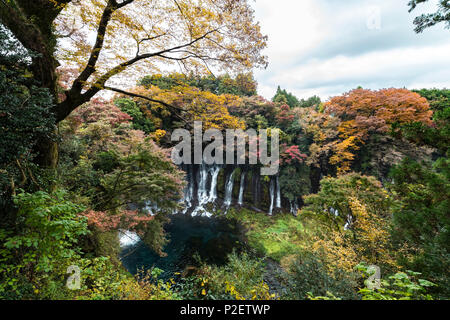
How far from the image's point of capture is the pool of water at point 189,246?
8953 mm

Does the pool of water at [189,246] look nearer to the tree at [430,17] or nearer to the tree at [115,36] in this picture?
the tree at [115,36]

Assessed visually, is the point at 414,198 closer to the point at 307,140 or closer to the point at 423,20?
the point at 423,20

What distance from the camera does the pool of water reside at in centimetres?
895

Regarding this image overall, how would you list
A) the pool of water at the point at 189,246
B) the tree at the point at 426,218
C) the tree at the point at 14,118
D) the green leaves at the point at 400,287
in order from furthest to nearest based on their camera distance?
the pool of water at the point at 189,246
the tree at the point at 426,218
the tree at the point at 14,118
the green leaves at the point at 400,287

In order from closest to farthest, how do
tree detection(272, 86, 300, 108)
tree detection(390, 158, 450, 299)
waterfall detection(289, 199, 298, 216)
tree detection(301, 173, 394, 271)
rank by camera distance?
1. tree detection(390, 158, 450, 299)
2. tree detection(301, 173, 394, 271)
3. waterfall detection(289, 199, 298, 216)
4. tree detection(272, 86, 300, 108)

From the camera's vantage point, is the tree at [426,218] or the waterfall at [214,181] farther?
the waterfall at [214,181]

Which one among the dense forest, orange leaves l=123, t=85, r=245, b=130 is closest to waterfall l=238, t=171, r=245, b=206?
the dense forest

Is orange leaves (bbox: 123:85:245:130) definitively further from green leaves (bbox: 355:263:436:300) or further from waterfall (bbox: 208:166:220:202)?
waterfall (bbox: 208:166:220:202)

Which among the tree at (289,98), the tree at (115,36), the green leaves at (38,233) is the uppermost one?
the tree at (289,98)

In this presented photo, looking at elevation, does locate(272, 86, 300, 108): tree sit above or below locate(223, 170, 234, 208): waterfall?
above

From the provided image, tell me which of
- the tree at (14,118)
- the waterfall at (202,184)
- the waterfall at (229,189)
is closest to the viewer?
the tree at (14,118)

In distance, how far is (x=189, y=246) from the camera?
35.4 ft

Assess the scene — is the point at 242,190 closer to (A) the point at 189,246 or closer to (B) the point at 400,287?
(A) the point at 189,246

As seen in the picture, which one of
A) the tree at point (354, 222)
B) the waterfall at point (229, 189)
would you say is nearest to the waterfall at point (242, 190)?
the waterfall at point (229, 189)
